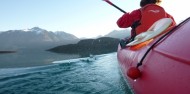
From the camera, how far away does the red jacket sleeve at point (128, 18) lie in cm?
721

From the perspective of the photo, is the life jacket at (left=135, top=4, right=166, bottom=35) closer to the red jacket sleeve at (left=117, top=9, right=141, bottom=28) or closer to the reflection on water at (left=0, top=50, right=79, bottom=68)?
the red jacket sleeve at (left=117, top=9, right=141, bottom=28)

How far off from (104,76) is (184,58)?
7.88 metres

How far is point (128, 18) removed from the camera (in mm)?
7324

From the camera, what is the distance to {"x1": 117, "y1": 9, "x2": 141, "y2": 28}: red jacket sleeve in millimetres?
7215

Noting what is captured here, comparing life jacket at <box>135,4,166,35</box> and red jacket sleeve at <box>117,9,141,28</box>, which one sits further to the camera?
red jacket sleeve at <box>117,9,141,28</box>

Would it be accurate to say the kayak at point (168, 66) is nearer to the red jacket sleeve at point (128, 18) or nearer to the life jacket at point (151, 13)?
the life jacket at point (151, 13)

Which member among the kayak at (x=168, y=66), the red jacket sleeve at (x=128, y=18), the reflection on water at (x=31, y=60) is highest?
the red jacket sleeve at (x=128, y=18)

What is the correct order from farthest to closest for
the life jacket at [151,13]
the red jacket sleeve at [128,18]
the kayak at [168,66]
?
the red jacket sleeve at [128,18] < the life jacket at [151,13] < the kayak at [168,66]

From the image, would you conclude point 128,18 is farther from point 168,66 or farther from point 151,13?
point 168,66

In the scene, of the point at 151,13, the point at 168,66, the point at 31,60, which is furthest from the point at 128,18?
the point at 31,60

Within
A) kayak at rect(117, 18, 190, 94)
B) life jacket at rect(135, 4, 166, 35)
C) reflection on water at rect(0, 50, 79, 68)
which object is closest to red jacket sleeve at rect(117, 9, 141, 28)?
life jacket at rect(135, 4, 166, 35)

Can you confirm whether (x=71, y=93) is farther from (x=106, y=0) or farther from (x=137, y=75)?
(x=106, y=0)

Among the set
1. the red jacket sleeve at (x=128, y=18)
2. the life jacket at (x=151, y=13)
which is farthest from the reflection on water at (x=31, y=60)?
the life jacket at (x=151, y=13)

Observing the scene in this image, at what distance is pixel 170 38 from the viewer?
3424 millimetres
